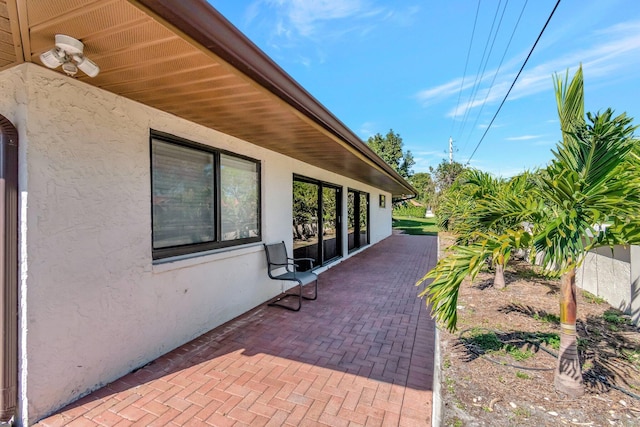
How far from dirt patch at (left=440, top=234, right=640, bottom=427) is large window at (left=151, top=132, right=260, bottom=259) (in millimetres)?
3080

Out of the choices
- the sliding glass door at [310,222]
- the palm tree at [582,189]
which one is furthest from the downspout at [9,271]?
the sliding glass door at [310,222]

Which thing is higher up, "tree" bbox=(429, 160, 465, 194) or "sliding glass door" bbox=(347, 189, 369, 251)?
"tree" bbox=(429, 160, 465, 194)

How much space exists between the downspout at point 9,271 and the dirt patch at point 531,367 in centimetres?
309

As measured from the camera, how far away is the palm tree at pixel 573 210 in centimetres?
201

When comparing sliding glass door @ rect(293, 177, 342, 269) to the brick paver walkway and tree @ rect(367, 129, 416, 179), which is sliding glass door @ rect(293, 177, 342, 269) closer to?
the brick paver walkway

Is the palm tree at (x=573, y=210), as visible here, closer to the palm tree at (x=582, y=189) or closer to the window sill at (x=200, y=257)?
the palm tree at (x=582, y=189)

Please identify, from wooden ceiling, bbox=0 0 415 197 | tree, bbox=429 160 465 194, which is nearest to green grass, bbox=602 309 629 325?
wooden ceiling, bbox=0 0 415 197

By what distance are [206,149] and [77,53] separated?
200 centimetres

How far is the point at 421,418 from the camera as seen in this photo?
2248 mm

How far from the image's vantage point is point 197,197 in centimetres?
379

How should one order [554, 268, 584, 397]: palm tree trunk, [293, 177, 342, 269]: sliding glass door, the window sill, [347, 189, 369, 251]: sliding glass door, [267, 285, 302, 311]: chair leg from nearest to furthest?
1. [554, 268, 584, 397]: palm tree trunk
2. the window sill
3. [267, 285, 302, 311]: chair leg
4. [293, 177, 342, 269]: sliding glass door
5. [347, 189, 369, 251]: sliding glass door

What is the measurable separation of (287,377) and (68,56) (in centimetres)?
297

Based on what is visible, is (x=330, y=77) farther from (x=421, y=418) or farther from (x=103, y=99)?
(x=421, y=418)

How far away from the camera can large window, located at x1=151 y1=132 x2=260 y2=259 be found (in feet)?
10.8
